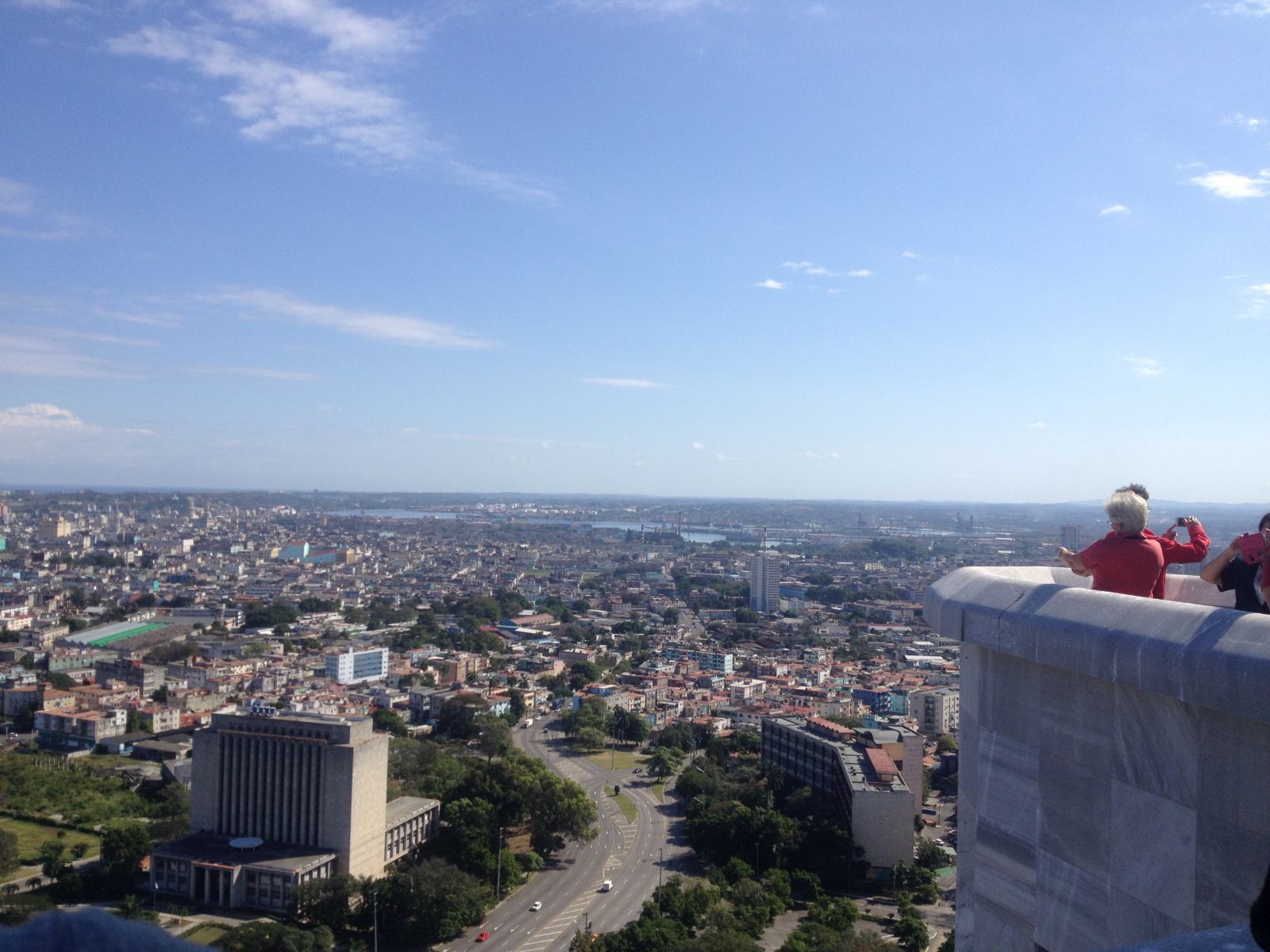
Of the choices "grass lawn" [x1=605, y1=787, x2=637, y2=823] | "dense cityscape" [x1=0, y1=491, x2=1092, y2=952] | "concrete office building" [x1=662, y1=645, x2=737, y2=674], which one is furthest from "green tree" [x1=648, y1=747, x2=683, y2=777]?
"concrete office building" [x1=662, y1=645, x2=737, y2=674]

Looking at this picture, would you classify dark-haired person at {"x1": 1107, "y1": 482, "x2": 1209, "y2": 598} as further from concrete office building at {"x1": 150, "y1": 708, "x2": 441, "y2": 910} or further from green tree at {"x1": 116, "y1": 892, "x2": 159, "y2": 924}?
concrete office building at {"x1": 150, "y1": 708, "x2": 441, "y2": 910}

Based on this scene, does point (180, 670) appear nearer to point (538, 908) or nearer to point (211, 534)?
point (538, 908)

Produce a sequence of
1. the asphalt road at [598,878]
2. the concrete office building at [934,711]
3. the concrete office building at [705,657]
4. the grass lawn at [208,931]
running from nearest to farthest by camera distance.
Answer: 1. the grass lawn at [208,931]
2. the asphalt road at [598,878]
3. the concrete office building at [934,711]
4. the concrete office building at [705,657]

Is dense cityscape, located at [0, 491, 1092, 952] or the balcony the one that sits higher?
the balcony

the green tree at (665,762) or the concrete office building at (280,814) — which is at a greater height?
the concrete office building at (280,814)

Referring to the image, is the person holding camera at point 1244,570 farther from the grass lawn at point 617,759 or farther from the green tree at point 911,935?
the grass lawn at point 617,759

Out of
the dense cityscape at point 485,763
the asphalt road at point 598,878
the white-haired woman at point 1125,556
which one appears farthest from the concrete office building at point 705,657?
the white-haired woman at point 1125,556
